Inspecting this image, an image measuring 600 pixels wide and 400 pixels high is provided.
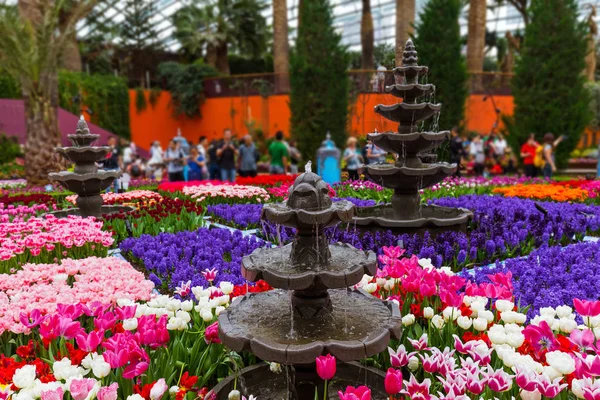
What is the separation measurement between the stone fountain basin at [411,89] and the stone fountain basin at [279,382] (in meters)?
4.24

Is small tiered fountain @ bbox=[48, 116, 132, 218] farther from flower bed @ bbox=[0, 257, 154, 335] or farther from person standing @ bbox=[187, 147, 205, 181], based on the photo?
person standing @ bbox=[187, 147, 205, 181]

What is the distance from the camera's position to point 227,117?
26953mm

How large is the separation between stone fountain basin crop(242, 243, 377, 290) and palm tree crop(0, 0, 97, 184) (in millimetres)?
11529

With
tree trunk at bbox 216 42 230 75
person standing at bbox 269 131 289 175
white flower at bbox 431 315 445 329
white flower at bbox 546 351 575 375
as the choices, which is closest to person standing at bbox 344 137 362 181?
person standing at bbox 269 131 289 175

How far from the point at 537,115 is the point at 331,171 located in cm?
897

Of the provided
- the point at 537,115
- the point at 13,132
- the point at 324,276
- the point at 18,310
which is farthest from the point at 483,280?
the point at 13,132

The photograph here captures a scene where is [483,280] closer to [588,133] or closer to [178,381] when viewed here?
[178,381]

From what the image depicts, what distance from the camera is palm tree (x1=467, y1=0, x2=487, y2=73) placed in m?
20.8

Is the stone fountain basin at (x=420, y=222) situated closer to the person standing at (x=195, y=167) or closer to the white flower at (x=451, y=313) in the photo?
the white flower at (x=451, y=313)

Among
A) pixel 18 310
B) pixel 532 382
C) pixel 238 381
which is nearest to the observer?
pixel 532 382

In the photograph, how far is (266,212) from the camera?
8.71 feet

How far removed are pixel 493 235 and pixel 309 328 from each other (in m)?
4.08

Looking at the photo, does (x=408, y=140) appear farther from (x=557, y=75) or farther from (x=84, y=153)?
(x=557, y=75)

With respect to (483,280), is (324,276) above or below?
above
